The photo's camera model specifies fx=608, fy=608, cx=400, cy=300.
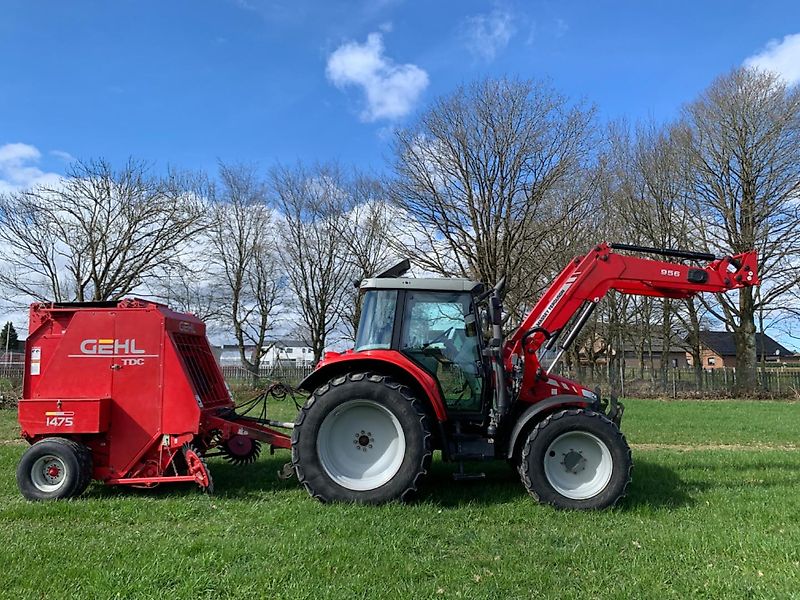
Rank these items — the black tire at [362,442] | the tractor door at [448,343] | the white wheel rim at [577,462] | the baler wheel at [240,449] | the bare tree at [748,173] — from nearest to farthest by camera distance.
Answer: the black tire at [362,442]
the white wheel rim at [577,462]
the tractor door at [448,343]
the baler wheel at [240,449]
the bare tree at [748,173]

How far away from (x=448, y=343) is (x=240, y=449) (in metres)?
3.11

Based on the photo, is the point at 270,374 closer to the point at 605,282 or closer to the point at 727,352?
the point at 605,282

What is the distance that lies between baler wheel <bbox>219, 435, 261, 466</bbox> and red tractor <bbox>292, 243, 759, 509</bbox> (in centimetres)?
150

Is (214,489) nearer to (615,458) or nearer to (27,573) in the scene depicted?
(27,573)

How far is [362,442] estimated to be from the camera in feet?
21.2

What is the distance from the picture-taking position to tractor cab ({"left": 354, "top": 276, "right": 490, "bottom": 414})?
262 inches

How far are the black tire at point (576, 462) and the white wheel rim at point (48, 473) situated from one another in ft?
16.2

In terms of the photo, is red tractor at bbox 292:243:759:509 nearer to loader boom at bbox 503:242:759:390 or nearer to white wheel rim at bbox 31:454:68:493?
loader boom at bbox 503:242:759:390

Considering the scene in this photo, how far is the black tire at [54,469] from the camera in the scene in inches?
253

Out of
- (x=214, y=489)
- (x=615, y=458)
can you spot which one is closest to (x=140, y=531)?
(x=214, y=489)

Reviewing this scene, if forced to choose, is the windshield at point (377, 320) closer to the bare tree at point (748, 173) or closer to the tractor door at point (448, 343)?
the tractor door at point (448, 343)

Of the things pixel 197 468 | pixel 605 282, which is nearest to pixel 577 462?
pixel 605 282

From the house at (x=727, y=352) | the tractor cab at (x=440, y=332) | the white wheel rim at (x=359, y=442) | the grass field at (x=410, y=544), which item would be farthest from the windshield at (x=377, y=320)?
the house at (x=727, y=352)

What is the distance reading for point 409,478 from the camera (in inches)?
243
